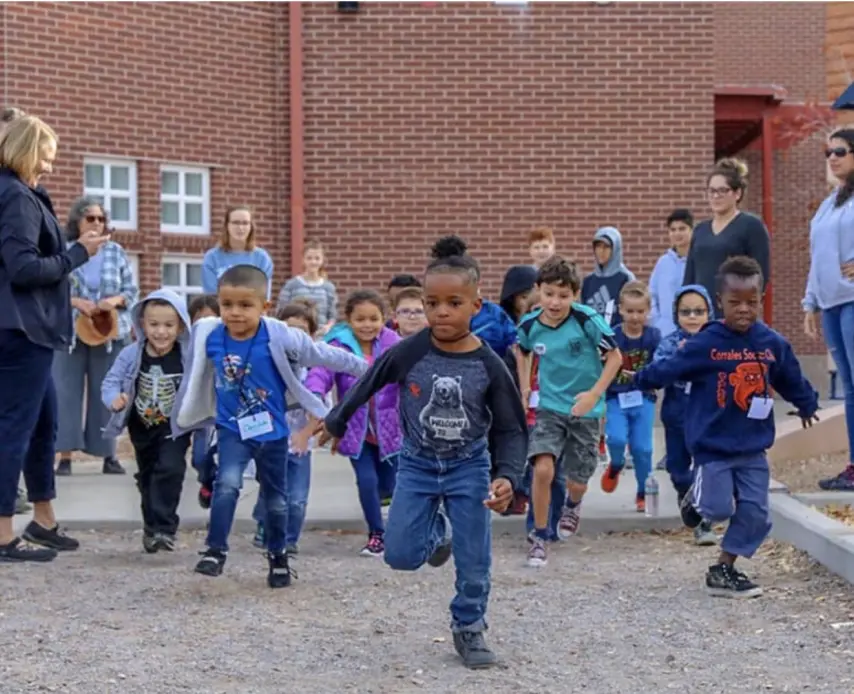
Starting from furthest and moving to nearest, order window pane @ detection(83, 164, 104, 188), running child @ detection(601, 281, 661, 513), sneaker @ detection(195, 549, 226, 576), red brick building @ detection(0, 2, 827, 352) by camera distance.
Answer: red brick building @ detection(0, 2, 827, 352) < window pane @ detection(83, 164, 104, 188) < running child @ detection(601, 281, 661, 513) < sneaker @ detection(195, 549, 226, 576)

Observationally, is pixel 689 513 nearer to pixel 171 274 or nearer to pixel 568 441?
pixel 568 441

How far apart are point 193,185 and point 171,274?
905 millimetres

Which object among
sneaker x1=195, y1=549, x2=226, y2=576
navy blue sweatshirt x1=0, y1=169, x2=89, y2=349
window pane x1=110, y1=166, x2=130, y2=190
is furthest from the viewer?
window pane x1=110, y1=166, x2=130, y2=190

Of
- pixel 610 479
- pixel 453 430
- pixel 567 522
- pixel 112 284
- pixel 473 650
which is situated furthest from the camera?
pixel 112 284

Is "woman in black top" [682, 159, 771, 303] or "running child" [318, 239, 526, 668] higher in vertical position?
"woman in black top" [682, 159, 771, 303]

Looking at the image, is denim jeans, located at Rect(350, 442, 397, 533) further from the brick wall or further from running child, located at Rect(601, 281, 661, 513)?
the brick wall

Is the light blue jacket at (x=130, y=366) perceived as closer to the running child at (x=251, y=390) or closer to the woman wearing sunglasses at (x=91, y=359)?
the running child at (x=251, y=390)

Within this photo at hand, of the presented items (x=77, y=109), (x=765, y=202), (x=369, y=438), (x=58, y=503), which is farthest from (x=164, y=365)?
(x=765, y=202)

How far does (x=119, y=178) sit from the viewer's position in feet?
46.8

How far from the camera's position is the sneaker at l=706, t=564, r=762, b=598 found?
6854mm

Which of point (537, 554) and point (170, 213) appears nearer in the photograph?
point (537, 554)

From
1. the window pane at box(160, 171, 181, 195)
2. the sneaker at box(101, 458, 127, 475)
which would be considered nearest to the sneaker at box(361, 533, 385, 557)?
the sneaker at box(101, 458, 127, 475)

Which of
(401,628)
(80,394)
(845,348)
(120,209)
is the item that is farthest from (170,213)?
(401,628)

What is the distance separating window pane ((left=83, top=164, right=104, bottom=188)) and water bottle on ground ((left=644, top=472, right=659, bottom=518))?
7.03 m
